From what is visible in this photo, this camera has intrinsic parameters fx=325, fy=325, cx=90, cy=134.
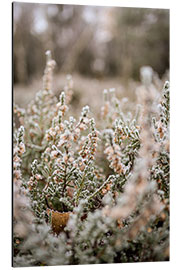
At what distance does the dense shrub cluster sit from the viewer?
125 centimetres

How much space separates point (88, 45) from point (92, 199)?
3790mm

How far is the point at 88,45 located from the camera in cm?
482

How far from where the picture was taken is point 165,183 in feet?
4.73

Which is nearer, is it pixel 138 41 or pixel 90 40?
pixel 138 41

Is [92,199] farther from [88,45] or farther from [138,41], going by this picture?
[88,45]

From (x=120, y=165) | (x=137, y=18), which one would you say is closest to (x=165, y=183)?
(x=120, y=165)

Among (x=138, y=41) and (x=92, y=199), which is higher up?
(x=138, y=41)

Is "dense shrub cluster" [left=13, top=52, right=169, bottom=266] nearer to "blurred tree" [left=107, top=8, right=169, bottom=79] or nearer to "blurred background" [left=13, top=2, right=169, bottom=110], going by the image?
"blurred background" [left=13, top=2, right=169, bottom=110]

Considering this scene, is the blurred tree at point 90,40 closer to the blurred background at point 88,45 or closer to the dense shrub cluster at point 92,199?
the blurred background at point 88,45

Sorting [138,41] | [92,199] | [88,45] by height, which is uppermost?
[88,45]

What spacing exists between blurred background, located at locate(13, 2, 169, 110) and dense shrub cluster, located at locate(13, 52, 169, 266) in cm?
171

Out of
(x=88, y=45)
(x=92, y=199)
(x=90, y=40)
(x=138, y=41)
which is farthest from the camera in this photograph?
(x=88, y=45)

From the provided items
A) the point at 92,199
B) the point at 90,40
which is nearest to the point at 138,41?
the point at 90,40
